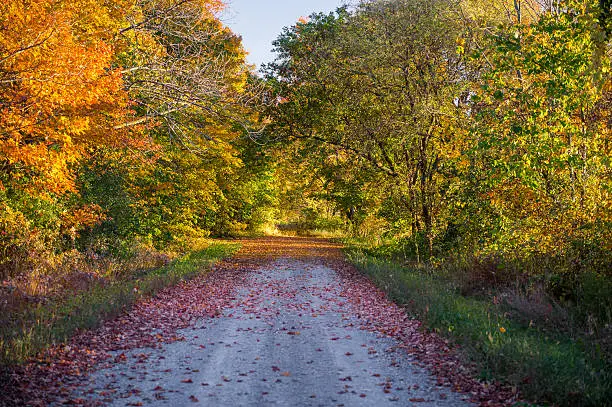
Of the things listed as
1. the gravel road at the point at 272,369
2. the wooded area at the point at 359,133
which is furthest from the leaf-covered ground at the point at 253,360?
the wooded area at the point at 359,133

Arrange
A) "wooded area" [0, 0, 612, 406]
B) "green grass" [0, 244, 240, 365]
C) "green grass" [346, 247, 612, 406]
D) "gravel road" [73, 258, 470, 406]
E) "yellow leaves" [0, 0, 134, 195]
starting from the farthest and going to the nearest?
1. "yellow leaves" [0, 0, 134, 195]
2. "wooded area" [0, 0, 612, 406]
3. "green grass" [0, 244, 240, 365]
4. "gravel road" [73, 258, 470, 406]
5. "green grass" [346, 247, 612, 406]

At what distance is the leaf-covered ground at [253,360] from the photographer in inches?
258

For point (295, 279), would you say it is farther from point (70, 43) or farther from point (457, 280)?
point (70, 43)

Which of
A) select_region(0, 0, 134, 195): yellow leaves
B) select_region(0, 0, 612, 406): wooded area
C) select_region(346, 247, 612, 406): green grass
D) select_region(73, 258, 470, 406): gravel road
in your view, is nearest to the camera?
select_region(346, 247, 612, 406): green grass

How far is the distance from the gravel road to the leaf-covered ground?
2cm

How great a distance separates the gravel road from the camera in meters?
6.49

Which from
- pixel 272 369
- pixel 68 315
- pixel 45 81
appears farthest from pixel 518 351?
pixel 45 81

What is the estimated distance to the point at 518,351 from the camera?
7188mm

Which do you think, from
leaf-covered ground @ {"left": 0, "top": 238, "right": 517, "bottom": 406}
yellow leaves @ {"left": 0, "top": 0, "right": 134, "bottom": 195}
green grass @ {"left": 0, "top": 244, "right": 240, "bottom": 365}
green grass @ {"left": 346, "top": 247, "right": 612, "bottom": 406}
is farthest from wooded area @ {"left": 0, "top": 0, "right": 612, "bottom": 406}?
leaf-covered ground @ {"left": 0, "top": 238, "right": 517, "bottom": 406}

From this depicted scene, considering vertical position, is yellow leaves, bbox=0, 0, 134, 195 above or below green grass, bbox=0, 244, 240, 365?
above

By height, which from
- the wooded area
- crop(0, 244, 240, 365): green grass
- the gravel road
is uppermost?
the wooded area

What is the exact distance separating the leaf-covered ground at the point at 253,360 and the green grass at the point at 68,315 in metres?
0.25

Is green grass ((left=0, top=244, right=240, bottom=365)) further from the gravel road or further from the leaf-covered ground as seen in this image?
the gravel road

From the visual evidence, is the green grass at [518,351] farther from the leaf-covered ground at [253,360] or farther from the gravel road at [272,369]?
the gravel road at [272,369]
